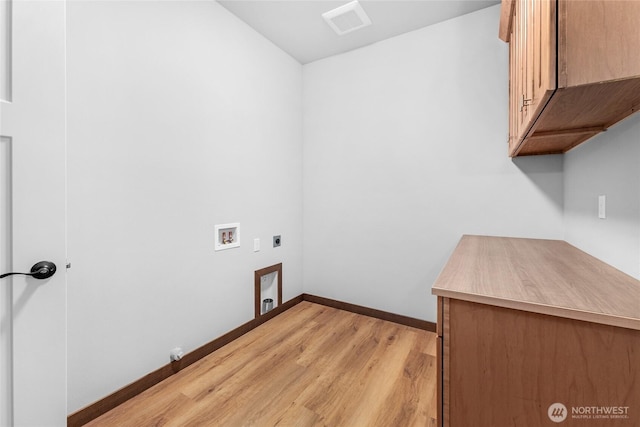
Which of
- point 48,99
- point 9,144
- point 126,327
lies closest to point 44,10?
point 48,99

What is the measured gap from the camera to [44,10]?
944 mm

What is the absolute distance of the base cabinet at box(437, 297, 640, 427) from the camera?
0.75m

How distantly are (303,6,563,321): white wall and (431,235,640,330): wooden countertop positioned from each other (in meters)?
0.71

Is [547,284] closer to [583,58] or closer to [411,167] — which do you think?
[583,58]

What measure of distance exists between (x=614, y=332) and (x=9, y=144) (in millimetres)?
1916

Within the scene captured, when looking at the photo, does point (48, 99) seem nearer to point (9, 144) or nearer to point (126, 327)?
point (9, 144)

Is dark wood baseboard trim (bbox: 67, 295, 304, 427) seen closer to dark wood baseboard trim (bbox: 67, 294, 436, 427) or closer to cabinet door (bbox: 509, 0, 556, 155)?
dark wood baseboard trim (bbox: 67, 294, 436, 427)

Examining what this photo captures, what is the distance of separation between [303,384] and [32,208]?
159 centimetres

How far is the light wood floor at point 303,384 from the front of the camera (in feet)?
4.69

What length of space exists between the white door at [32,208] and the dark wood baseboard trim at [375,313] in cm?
216

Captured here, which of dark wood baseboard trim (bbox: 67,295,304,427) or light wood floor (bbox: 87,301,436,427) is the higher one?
dark wood baseboard trim (bbox: 67,295,304,427)

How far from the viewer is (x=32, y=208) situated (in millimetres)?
935

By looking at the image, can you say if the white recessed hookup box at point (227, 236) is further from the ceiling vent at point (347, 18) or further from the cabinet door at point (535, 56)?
the cabinet door at point (535, 56)

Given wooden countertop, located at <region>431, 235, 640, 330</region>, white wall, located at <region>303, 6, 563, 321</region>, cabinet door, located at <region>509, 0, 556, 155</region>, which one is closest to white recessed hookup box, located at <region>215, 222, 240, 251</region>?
white wall, located at <region>303, 6, 563, 321</region>
